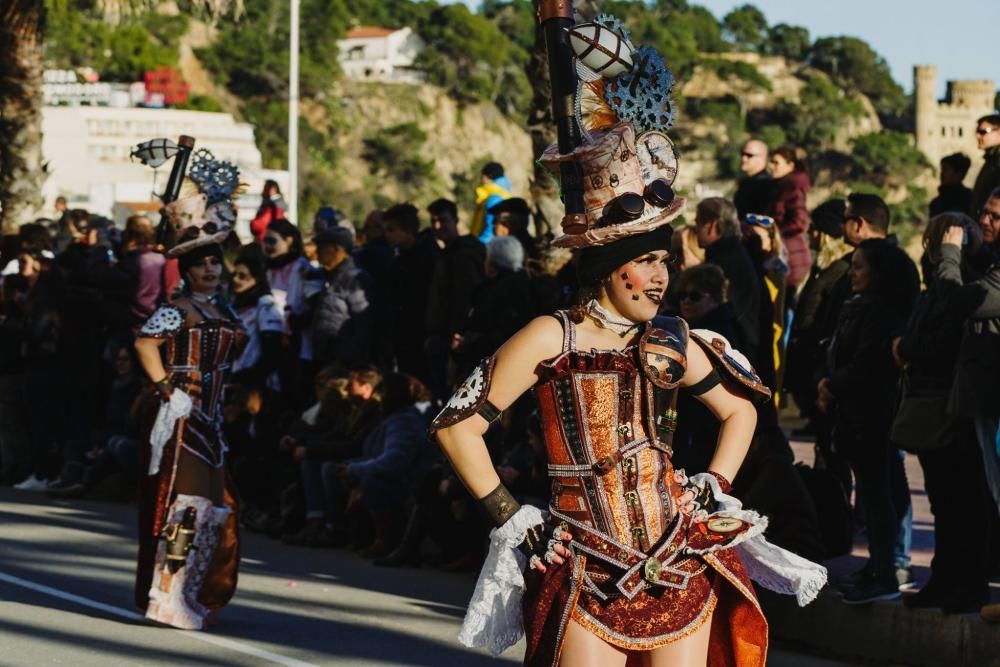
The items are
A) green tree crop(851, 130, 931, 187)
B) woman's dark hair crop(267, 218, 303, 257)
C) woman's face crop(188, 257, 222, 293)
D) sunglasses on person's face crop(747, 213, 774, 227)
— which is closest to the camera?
woman's face crop(188, 257, 222, 293)

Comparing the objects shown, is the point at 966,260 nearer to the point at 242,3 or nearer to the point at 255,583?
the point at 255,583

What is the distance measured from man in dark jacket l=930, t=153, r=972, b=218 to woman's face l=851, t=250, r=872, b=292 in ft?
8.54

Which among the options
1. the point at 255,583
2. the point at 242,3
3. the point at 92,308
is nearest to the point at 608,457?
the point at 255,583

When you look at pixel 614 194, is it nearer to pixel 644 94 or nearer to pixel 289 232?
pixel 644 94

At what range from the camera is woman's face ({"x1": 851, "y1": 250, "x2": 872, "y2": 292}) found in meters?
9.18

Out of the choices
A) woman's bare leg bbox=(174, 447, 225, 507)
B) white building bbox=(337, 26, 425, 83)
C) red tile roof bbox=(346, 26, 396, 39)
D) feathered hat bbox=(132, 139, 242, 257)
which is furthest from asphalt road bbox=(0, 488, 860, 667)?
red tile roof bbox=(346, 26, 396, 39)

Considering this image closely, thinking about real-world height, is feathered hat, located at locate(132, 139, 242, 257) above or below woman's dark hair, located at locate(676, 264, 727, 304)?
above

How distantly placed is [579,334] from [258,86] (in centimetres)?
14023

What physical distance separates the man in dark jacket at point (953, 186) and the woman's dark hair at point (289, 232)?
4.95m

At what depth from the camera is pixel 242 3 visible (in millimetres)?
23406

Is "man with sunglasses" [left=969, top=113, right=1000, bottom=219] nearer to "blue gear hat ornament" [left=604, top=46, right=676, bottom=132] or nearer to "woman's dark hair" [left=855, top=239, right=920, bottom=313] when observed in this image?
"woman's dark hair" [left=855, top=239, right=920, bottom=313]

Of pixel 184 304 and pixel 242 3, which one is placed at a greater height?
pixel 242 3

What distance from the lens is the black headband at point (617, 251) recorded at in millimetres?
5293

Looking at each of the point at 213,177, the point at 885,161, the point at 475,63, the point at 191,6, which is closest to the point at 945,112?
the point at 885,161
